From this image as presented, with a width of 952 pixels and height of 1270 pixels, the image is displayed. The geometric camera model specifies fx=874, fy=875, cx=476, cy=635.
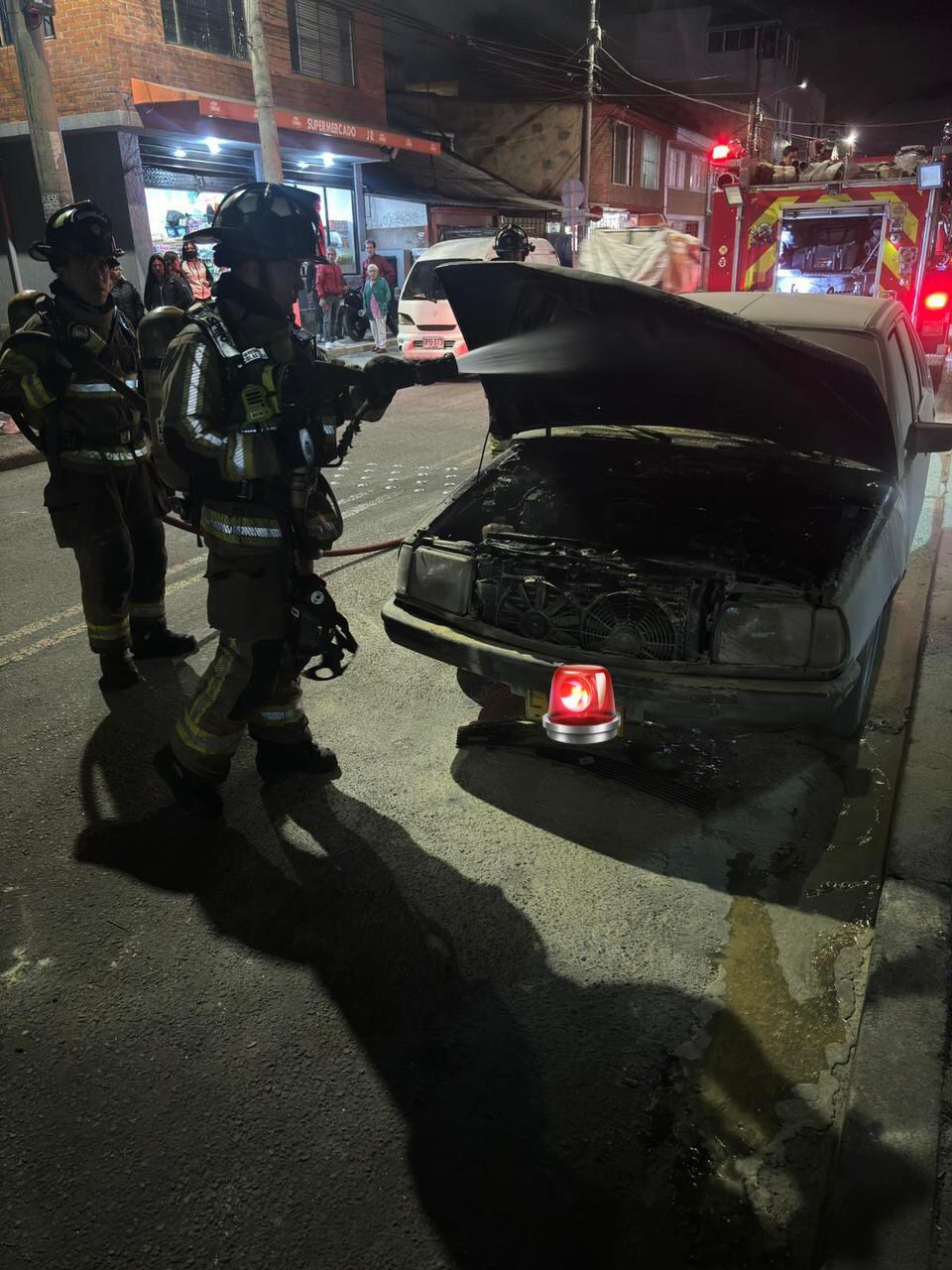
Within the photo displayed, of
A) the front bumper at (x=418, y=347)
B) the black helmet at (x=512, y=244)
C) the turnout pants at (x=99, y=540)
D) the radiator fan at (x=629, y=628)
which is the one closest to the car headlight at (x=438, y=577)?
the radiator fan at (x=629, y=628)

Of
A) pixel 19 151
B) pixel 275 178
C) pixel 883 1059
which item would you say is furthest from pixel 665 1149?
pixel 19 151

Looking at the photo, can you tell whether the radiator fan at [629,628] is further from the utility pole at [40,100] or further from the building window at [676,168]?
the building window at [676,168]

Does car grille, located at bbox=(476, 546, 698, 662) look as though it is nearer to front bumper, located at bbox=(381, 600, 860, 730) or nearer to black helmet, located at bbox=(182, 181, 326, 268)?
front bumper, located at bbox=(381, 600, 860, 730)

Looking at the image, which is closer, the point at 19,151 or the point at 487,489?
the point at 487,489

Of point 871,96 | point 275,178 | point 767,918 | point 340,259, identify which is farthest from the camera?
point 871,96

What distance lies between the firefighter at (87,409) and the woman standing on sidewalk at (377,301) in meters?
13.9

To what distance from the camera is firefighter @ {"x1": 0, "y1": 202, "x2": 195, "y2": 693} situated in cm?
382

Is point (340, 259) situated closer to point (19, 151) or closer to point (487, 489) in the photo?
point (19, 151)

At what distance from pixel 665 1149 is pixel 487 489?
109 inches

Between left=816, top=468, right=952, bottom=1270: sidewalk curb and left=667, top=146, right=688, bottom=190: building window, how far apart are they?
3715 cm

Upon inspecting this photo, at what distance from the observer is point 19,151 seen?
15445mm

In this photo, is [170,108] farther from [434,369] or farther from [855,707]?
[855,707]

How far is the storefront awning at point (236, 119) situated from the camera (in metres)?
14.4

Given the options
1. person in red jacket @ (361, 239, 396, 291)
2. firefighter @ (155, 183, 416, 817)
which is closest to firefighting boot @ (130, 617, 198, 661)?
firefighter @ (155, 183, 416, 817)
